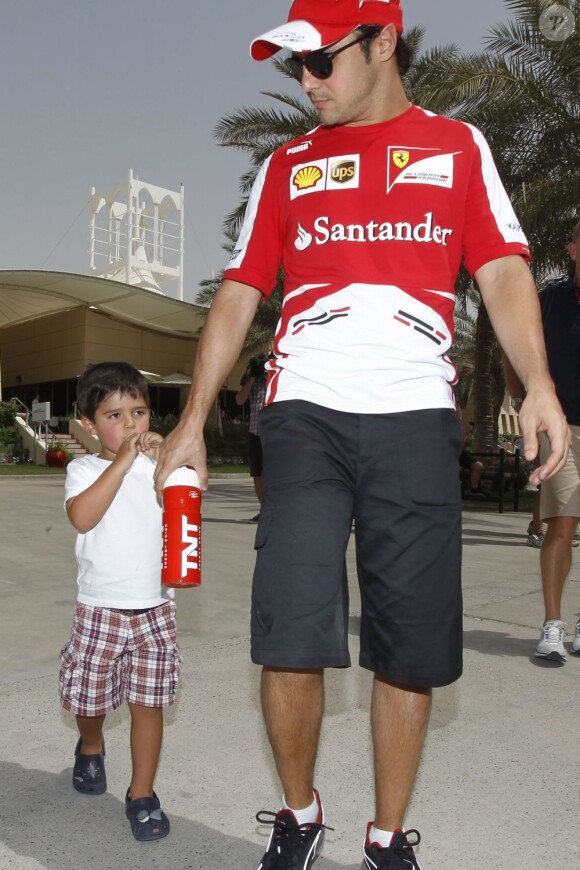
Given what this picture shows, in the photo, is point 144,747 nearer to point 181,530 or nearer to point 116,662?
point 116,662

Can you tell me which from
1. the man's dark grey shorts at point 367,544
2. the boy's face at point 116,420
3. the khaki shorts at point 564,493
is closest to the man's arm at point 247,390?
the khaki shorts at point 564,493

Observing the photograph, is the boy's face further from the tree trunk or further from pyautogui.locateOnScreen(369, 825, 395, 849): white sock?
the tree trunk

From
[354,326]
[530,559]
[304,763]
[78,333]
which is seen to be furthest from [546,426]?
[78,333]

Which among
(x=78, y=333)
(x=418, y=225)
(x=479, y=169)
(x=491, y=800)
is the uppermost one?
(x=78, y=333)

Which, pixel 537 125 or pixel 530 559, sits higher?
pixel 537 125

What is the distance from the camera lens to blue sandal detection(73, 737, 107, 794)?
2.61m

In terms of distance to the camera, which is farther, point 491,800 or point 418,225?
point 491,800

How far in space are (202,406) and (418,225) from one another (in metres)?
0.67

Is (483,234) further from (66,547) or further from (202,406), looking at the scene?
(66,547)

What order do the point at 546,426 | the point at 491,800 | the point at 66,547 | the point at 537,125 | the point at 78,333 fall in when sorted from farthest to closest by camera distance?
the point at 78,333, the point at 537,125, the point at 66,547, the point at 491,800, the point at 546,426

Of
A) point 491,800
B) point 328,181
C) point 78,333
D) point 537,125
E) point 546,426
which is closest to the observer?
point 546,426

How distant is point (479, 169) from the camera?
2.25m

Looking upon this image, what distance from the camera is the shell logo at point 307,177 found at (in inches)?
87.7

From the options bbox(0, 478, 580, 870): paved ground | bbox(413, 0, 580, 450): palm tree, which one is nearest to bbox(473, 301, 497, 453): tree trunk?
bbox(413, 0, 580, 450): palm tree
